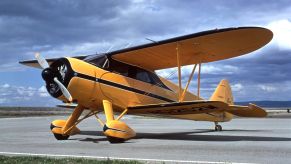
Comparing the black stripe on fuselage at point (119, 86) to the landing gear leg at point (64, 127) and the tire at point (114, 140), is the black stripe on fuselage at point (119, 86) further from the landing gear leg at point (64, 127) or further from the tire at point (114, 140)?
the tire at point (114, 140)

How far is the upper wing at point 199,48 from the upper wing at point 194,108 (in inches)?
68.7

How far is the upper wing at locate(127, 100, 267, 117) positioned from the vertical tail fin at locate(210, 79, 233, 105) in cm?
354

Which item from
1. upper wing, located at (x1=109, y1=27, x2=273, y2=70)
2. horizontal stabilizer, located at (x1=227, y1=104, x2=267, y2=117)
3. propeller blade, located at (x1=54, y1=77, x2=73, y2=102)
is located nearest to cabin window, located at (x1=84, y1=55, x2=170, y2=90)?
upper wing, located at (x1=109, y1=27, x2=273, y2=70)

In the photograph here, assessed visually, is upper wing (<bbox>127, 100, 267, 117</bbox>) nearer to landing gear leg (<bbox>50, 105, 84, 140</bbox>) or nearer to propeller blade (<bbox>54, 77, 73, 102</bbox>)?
landing gear leg (<bbox>50, 105, 84, 140</bbox>)

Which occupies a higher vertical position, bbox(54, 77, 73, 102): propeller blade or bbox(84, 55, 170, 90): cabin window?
bbox(84, 55, 170, 90): cabin window

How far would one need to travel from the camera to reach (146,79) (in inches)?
526

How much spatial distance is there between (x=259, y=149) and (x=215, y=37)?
12.6ft

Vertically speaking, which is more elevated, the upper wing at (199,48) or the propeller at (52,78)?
the upper wing at (199,48)

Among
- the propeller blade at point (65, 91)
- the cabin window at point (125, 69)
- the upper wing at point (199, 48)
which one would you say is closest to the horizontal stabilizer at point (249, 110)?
the upper wing at point (199, 48)

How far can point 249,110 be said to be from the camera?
40.5 feet

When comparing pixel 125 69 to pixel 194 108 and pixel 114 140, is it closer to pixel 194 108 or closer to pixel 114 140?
pixel 194 108

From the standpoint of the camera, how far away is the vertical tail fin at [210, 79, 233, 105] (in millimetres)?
16766

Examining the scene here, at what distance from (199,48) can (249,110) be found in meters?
2.52

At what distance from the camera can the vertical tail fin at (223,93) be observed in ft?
55.0
